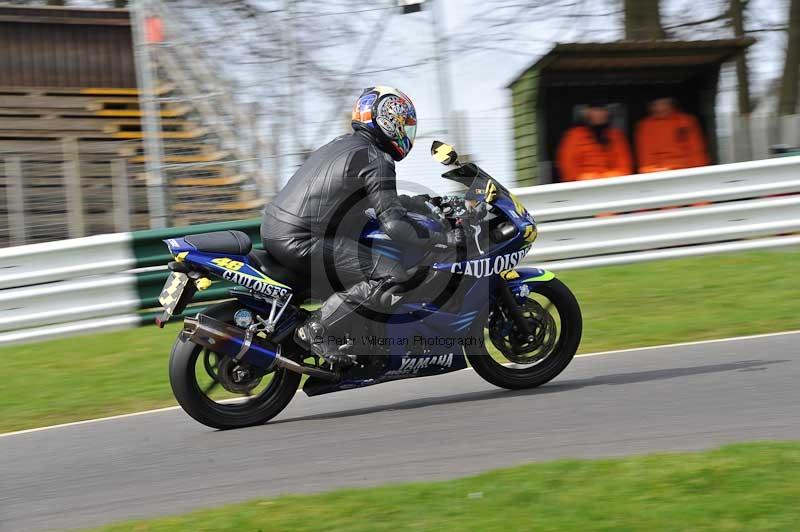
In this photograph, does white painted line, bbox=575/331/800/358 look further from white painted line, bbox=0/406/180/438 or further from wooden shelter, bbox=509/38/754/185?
wooden shelter, bbox=509/38/754/185

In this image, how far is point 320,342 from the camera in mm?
6219

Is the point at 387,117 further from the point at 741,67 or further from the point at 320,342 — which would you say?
the point at 741,67

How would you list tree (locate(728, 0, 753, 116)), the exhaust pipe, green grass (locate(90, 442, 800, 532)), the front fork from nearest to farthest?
green grass (locate(90, 442, 800, 532))
the exhaust pipe
the front fork
tree (locate(728, 0, 753, 116))

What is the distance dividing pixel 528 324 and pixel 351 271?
109 centimetres

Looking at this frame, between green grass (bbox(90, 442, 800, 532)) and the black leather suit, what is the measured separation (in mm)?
1685

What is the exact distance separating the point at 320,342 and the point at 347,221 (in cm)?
69

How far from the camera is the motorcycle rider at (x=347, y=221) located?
612cm

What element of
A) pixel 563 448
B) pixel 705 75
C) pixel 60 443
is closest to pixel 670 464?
pixel 563 448

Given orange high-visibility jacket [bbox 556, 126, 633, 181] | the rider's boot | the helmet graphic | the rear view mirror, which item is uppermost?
the helmet graphic

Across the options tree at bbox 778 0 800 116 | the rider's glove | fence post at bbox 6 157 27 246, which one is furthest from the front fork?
→ tree at bbox 778 0 800 116

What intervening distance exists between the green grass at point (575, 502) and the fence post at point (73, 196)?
8799 mm

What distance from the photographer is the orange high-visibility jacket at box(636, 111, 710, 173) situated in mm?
12828

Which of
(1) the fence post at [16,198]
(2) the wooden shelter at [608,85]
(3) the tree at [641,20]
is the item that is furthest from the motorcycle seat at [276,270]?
(3) the tree at [641,20]

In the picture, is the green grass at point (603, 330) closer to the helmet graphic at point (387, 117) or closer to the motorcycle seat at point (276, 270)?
the motorcycle seat at point (276, 270)
